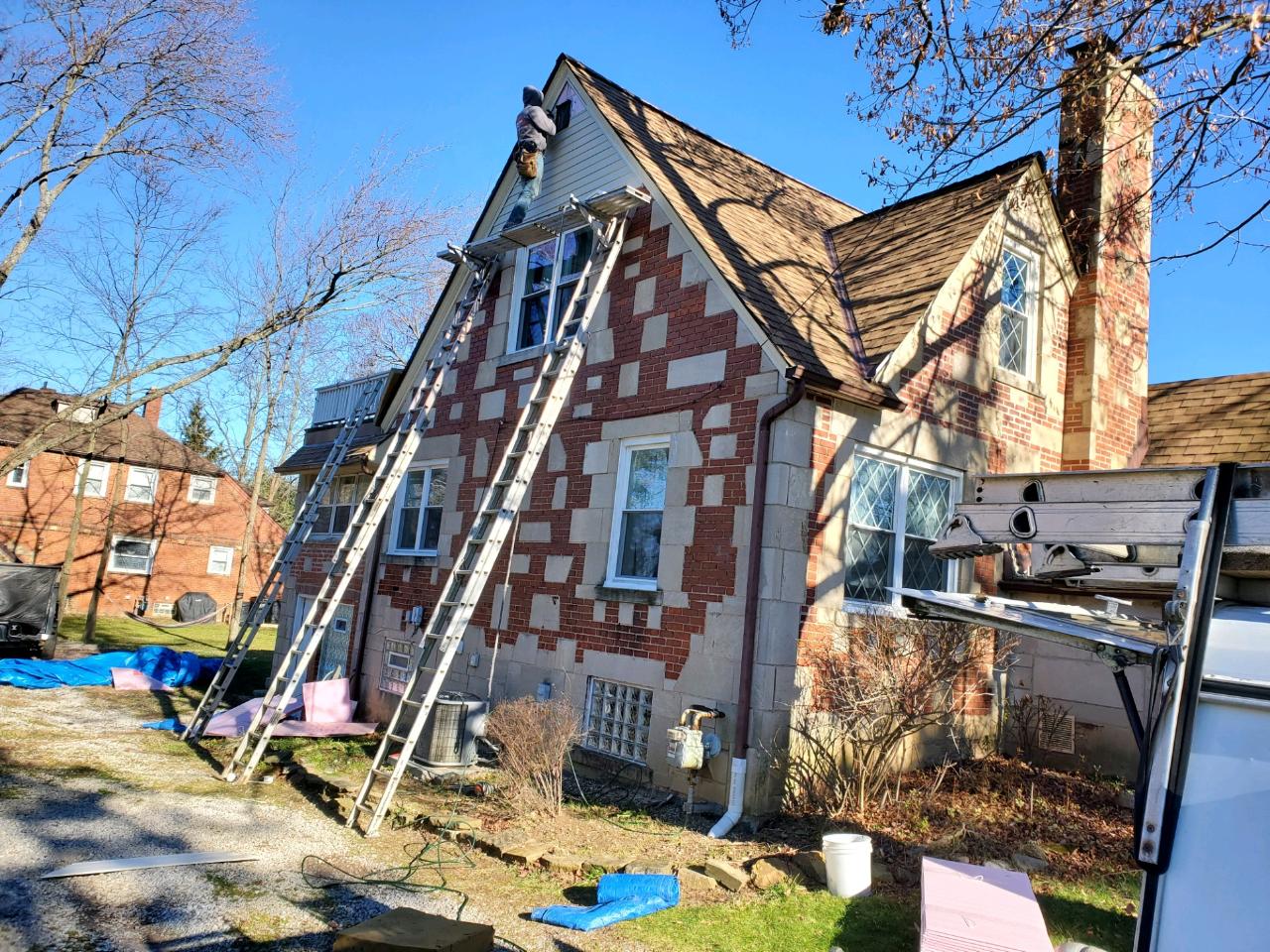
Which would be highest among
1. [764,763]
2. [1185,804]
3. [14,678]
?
[1185,804]

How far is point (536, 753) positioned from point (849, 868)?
3225 mm

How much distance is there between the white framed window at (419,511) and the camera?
13367 millimetres

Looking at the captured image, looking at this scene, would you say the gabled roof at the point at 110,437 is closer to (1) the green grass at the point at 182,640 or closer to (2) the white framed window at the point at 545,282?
(1) the green grass at the point at 182,640

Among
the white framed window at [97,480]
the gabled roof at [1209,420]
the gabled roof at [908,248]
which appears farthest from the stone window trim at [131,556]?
the gabled roof at [1209,420]

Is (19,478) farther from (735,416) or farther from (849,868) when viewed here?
(849,868)

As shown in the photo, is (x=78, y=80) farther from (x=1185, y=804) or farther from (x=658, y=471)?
(x=1185, y=804)

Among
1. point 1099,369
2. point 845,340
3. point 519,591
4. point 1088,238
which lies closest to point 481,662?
point 519,591

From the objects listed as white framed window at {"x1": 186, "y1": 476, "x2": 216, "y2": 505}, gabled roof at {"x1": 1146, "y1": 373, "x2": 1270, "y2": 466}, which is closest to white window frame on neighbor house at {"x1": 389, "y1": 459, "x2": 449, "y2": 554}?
gabled roof at {"x1": 1146, "y1": 373, "x2": 1270, "y2": 466}

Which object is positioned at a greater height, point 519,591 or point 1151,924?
point 519,591

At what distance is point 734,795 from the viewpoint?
26.1 ft

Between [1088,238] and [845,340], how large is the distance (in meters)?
4.63

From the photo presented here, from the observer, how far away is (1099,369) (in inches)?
460

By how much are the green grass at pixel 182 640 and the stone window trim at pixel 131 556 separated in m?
2.24

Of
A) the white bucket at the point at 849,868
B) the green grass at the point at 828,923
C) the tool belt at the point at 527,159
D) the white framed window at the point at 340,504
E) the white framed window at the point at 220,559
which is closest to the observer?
the green grass at the point at 828,923
